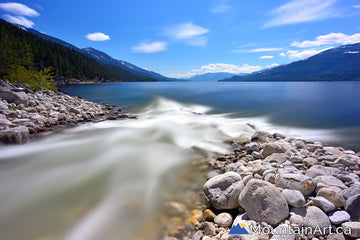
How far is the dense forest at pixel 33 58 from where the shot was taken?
42656 mm

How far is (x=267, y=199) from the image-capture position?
14.6ft

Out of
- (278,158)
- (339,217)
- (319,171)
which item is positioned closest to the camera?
(339,217)

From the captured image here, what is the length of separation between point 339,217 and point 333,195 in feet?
2.21

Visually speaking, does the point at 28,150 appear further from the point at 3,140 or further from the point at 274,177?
the point at 274,177

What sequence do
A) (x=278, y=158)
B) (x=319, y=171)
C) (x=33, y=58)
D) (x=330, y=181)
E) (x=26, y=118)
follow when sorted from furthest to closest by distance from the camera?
(x=33, y=58) < (x=26, y=118) < (x=278, y=158) < (x=319, y=171) < (x=330, y=181)

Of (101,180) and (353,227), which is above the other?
(353,227)

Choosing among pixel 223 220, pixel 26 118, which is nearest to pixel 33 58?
pixel 26 118

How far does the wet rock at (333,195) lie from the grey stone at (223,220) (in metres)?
2.56

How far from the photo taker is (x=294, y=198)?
4551 mm

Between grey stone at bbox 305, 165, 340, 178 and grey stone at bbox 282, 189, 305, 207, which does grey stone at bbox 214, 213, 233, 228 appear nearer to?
grey stone at bbox 282, 189, 305, 207

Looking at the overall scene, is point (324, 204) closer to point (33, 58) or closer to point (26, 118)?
point (26, 118)

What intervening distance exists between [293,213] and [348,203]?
128 cm

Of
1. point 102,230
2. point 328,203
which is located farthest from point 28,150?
point 328,203

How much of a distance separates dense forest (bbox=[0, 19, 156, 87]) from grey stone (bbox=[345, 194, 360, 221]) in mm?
34273
